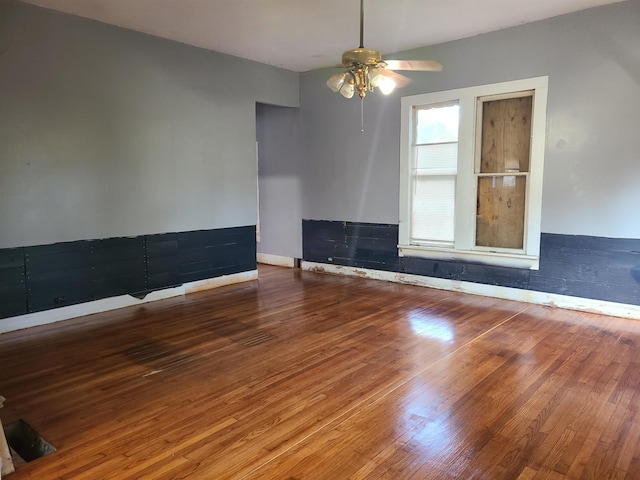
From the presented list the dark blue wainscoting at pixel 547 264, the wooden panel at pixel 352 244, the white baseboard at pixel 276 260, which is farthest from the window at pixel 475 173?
the white baseboard at pixel 276 260

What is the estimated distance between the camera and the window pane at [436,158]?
18.6 ft

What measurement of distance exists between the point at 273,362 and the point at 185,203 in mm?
2975

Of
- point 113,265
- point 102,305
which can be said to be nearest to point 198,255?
point 113,265

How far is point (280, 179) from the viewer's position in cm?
750

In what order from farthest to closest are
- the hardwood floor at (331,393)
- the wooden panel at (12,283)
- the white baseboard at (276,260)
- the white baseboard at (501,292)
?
the white baseboard at (276,260) → the white baseboard at (501,292) → the wooden panel at (12,283) → the hardwood floor at (331,393)

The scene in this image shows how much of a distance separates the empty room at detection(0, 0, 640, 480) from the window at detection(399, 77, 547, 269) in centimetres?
3

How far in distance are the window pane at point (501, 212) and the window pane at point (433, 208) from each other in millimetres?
353

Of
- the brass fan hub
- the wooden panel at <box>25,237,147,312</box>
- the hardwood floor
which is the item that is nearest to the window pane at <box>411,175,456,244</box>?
the hardwood floor

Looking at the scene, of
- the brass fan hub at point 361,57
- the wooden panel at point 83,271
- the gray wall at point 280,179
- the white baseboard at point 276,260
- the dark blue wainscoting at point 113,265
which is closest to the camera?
the brass fan hub at point 361,57

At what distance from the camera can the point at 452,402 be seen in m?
2.81

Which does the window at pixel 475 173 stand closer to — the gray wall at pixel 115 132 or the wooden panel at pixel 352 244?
the wooden panel at pixel 352 244

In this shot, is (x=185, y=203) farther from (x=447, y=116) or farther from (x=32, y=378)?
(x=447, y=116)

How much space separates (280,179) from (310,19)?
3.12 meters

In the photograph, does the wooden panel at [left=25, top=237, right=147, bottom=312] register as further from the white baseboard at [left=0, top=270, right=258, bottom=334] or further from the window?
the window
